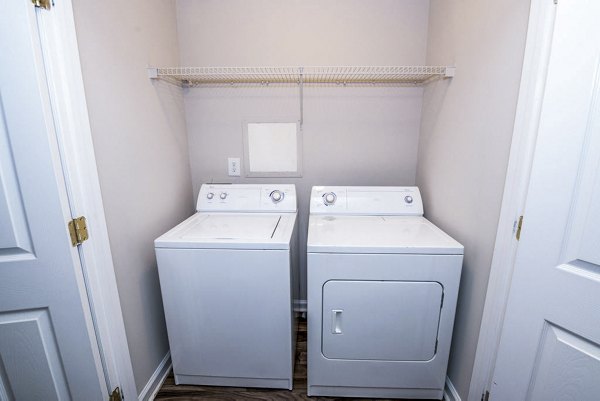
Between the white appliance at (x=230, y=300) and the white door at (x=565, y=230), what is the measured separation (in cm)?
98

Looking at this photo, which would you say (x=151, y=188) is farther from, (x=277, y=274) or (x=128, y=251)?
(x=277, y=274)

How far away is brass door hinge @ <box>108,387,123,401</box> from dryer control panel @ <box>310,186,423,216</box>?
1.38 meters

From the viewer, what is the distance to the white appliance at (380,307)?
1236 mm

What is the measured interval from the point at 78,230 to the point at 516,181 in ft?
5.60

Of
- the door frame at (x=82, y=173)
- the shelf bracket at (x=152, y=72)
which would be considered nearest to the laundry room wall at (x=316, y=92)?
the shelf bracket at (x=152, y=72)

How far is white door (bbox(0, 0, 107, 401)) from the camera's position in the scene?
838mm

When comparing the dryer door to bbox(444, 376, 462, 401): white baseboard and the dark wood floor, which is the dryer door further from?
the dark wood floor

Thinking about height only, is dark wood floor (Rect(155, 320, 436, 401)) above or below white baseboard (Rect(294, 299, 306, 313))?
below

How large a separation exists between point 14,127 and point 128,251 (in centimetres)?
68

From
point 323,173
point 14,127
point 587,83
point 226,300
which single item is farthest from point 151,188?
point 587,83

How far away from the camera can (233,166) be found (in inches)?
79.5

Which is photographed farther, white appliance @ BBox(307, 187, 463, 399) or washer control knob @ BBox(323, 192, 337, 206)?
washer control knob @ BBox(323, 192, 337, 206)

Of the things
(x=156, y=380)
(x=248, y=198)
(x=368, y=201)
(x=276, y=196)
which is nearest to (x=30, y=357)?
(x=156, y=380)

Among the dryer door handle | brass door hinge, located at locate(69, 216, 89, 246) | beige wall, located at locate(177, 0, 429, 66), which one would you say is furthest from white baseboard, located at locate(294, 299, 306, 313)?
beige wall, located at locate(177, 0, 429, 66)
